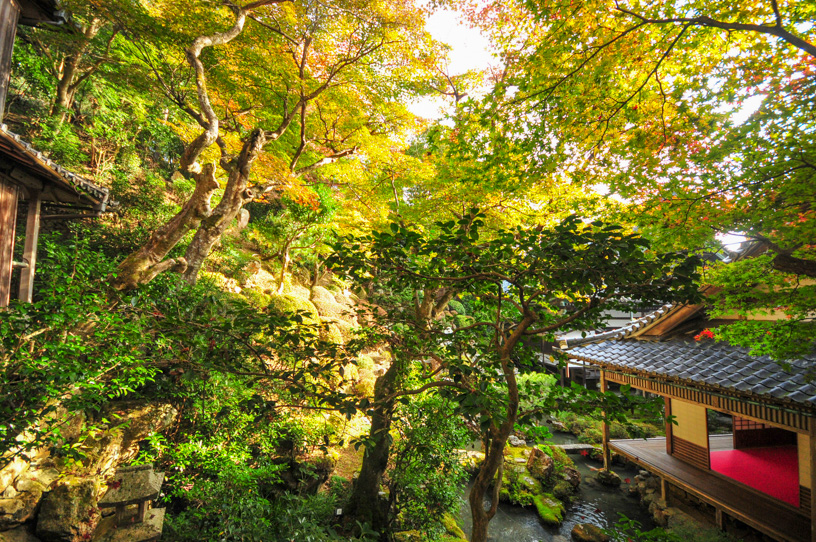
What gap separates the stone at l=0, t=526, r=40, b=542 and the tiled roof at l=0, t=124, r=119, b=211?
17.9 ft

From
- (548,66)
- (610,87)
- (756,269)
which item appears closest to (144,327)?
(548,66)

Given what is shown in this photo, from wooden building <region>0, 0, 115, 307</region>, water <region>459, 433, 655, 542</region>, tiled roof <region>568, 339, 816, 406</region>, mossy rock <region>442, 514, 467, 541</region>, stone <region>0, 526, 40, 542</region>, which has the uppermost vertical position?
wooden building <region>0, 0, 115, 307</region>

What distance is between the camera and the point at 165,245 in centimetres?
704

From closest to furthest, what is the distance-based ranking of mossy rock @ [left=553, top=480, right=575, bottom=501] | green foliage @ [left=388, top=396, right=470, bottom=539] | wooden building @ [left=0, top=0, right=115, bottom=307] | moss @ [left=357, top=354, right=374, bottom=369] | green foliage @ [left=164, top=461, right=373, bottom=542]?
green foliage @ [left=164, top=461, right=373, bottom=542] → wooden building @ [left=0, top=0, right=115, bottom=307] → green foliage @ [left=388, top=396, right=470, bottom=539] → mossy rock @ [left=553, top=480, right=575, bottom=501] → moss @ [left=357, top=354, right=374, bottom=369]

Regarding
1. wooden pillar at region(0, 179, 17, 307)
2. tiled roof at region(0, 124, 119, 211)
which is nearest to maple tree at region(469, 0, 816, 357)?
tiled roof at region(0, 124, 119, 211)

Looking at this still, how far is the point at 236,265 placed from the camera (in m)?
13.4

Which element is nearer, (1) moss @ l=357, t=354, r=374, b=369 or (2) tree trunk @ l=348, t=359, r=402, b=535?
(2) tree trunk @ l=348, t=359, r=402, b=535

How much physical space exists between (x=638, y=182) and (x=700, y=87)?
124cm

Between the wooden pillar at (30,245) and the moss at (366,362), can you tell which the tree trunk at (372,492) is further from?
the wooden pillar at (30,245)

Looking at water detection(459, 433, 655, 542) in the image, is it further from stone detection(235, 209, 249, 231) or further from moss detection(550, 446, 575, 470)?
stone detection(235, 209, 249, 231)

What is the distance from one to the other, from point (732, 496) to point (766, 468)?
2.66m

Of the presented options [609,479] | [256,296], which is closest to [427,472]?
[609,479]

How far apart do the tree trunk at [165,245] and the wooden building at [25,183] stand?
1562 mm

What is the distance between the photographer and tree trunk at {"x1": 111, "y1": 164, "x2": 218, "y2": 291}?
6.53m
